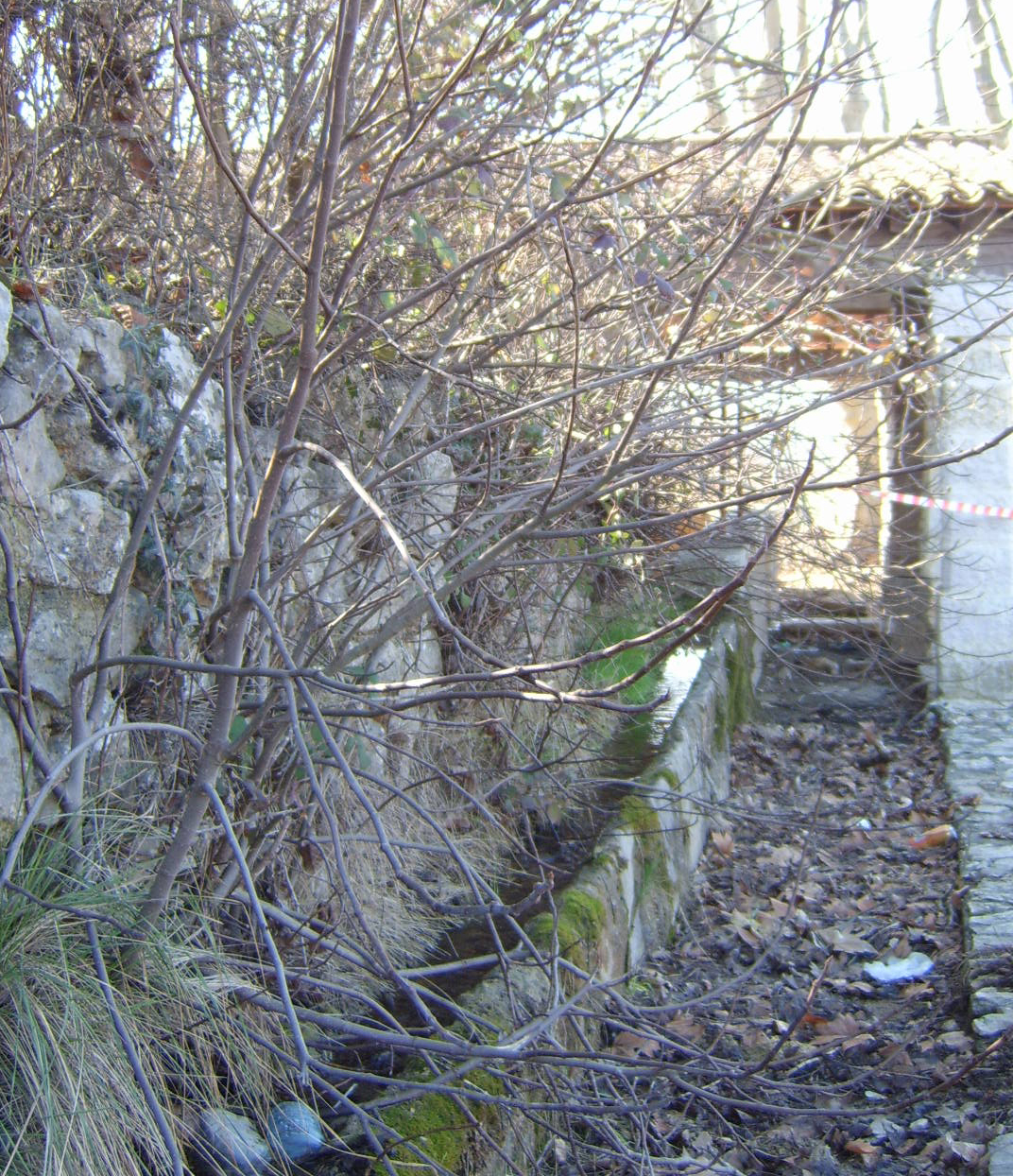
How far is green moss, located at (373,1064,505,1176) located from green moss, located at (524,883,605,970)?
872mm

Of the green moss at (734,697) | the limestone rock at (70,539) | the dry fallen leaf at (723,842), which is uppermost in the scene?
the limestone rock at (70,539)

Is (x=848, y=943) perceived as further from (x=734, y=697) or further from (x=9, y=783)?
(x=9, y=783)

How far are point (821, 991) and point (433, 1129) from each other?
85.0 inches

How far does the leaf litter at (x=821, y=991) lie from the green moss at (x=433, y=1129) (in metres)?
0.40

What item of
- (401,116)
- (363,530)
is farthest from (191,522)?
(401,116)

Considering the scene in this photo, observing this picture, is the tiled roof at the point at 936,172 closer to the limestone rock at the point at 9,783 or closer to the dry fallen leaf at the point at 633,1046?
the dry fallen leaf at the point at 633,1046

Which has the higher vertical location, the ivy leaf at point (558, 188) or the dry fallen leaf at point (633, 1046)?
the ivy leaf at point (558, 188)

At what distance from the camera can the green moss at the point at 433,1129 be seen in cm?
224

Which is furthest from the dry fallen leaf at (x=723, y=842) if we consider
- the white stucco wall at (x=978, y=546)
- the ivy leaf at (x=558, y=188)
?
the ivy leaf at (x=558, y=188)

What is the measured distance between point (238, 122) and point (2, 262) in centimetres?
127

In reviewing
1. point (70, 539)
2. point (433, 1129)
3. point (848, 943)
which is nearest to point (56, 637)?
point (70, 539)

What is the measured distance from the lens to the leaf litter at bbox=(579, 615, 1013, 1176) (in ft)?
8.59

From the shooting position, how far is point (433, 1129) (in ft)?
7.68

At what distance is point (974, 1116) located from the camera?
9.61 feet
